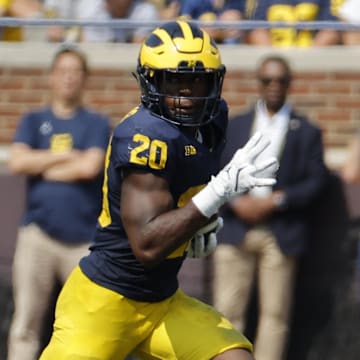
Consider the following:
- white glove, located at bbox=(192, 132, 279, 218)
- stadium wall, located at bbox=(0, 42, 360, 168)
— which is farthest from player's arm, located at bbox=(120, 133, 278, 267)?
stadium wall, located at bbox=(0, 42, 360, 168)

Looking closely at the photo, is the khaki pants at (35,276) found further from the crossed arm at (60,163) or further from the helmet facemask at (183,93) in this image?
the helmet facemask at (183,93)

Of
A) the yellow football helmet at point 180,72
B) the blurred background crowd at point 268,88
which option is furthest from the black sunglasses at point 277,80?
the yellow football helmet at point 180,72

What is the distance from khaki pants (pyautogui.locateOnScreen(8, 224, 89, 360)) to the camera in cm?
638

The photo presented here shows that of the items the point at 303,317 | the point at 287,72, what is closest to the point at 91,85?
the point at 287,72

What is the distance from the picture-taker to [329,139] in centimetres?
711

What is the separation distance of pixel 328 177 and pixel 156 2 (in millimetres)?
1852

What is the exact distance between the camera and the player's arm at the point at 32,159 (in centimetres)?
638

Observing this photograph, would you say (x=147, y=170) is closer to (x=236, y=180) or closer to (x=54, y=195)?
(x=236, y=180)

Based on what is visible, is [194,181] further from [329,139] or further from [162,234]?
[329,139]

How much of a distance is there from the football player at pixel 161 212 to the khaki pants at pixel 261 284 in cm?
143

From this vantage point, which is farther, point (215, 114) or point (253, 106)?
point (253, 106)

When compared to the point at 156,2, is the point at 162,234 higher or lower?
lower

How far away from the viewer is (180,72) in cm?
459

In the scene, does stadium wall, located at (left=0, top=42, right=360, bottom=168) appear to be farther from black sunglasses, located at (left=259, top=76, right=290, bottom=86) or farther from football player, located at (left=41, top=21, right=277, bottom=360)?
football player, located at (left=41, top=21, right=277, bottom=360)
